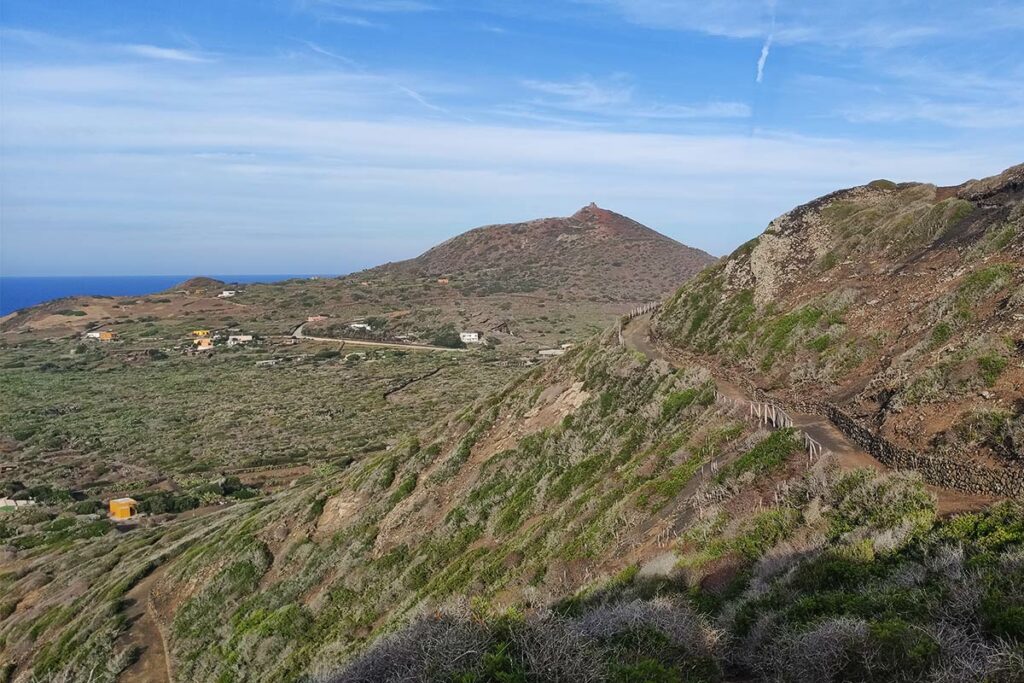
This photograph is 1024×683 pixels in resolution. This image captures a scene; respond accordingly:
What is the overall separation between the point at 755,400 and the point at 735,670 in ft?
44.3

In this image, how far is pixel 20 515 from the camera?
48.9 metres

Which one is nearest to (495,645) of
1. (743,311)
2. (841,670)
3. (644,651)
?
(644,651)

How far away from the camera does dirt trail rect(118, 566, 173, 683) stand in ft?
79.3

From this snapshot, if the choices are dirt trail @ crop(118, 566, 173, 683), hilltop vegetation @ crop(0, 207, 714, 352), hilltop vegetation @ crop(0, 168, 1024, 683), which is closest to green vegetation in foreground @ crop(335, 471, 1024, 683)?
hilltop vegetation @ crop(0, 168, 1024, 683)

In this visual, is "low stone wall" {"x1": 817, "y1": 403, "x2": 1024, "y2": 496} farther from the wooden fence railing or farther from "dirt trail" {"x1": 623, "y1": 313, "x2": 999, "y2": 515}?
the wooden fence railing

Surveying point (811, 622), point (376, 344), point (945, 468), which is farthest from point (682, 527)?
point (376, 344)

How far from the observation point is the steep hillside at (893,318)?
14000 mm

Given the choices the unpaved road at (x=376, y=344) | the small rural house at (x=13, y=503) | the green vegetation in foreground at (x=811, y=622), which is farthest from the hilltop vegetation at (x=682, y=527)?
the unpaved road at (x=376, y=344)

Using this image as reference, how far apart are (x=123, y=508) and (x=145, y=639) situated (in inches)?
1020

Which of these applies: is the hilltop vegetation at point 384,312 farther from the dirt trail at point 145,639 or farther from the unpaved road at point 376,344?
the dirt trail at point 145,639

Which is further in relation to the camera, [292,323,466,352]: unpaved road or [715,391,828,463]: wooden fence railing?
[292,323,466,352]: unpaved road

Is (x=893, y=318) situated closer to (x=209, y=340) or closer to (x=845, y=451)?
(x=845, y=451)

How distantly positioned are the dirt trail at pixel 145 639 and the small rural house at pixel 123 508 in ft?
64.6

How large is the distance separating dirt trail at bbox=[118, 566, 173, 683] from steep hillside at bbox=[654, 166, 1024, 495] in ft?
78.7
